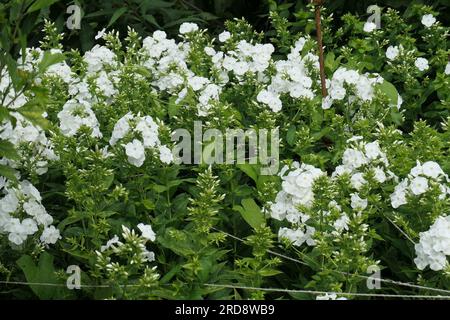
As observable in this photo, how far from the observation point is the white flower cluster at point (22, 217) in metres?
3.62

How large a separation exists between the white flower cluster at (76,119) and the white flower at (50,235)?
0.46 metres

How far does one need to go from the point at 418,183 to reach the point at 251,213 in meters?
0.68

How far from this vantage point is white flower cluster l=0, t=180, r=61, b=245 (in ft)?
11.9

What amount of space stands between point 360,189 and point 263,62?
122 cm

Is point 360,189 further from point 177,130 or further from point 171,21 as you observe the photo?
point 171,21

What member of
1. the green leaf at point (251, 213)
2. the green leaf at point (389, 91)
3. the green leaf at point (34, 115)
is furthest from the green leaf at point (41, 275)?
the green leaf at point (389, 91)

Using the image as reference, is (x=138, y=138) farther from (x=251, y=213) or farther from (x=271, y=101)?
(x=271, y=101)

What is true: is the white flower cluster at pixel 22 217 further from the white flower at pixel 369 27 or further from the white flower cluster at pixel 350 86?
the white flower at pixel 369 27

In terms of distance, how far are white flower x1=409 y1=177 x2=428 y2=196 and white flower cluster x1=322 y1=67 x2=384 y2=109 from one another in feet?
3.02

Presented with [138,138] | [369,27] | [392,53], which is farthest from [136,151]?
[369,27]

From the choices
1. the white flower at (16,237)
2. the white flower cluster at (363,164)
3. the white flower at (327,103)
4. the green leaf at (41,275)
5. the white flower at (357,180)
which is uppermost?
the white flower at (327,103)

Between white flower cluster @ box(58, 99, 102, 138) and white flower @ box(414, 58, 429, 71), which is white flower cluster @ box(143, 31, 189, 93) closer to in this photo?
white flower cluster @ box(58, 99, 102, 138)

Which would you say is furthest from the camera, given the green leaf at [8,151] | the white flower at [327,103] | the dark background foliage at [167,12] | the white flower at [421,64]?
the dark background foliage at [167,12]
